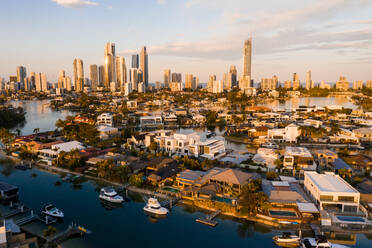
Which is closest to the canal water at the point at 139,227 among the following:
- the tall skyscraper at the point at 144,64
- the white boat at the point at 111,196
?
the white boat at the point at 111,196

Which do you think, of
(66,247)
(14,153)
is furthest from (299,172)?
(14,153)

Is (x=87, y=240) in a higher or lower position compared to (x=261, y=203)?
lower

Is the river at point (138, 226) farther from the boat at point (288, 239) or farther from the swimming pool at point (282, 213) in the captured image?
the swimming pool at point (282, 213)

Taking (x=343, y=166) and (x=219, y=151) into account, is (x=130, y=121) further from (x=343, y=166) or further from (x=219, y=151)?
(x=343, y=166)

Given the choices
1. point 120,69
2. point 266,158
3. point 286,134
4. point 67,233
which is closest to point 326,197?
point 266,158

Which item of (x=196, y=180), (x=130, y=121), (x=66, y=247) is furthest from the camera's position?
(x=130, y=121)
